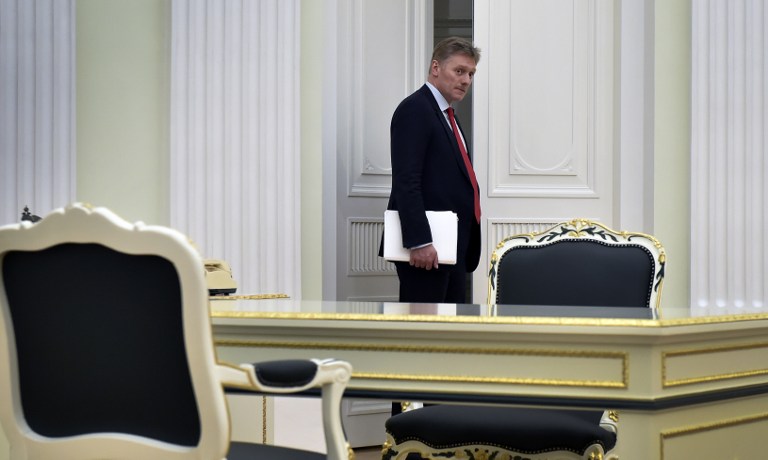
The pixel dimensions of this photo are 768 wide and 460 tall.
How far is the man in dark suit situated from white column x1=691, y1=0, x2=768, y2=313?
1.03 metres

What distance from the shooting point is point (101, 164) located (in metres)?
4.19

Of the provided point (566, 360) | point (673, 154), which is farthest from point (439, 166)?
point (566, 360)

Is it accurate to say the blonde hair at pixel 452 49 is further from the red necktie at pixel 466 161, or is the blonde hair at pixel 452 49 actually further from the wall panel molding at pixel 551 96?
the wall panel molding at pixel 551 96

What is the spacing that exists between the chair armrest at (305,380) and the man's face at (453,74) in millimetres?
2553

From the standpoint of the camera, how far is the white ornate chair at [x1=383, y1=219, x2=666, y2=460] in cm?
249

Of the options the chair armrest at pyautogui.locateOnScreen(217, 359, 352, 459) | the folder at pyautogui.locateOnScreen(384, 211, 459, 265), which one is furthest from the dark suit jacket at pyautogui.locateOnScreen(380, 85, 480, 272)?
the chair armrest at pyautogui.locateOnScreen(217, 359, 352, 459)

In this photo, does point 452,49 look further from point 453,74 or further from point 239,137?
point 239,137

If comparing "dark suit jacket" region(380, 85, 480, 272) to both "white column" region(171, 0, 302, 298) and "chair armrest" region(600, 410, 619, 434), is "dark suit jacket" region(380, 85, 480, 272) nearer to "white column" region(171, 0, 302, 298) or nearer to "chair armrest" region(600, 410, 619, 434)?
"white column" region(171, 0, 302, 298)

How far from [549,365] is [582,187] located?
2.91m

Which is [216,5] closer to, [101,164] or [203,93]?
[203,93]

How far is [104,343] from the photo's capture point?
5.58 feet

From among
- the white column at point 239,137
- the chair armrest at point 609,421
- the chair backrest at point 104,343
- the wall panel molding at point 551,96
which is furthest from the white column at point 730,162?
the chair backrest at point 104,343

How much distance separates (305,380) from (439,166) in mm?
2518

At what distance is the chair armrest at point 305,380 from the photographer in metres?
1.68
